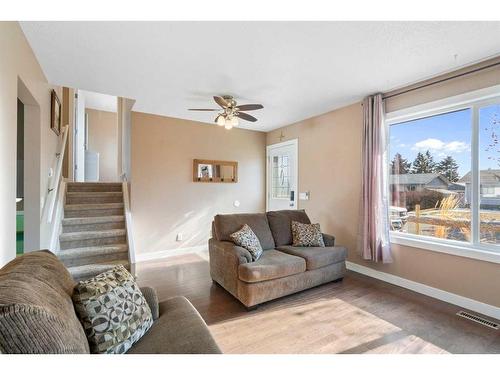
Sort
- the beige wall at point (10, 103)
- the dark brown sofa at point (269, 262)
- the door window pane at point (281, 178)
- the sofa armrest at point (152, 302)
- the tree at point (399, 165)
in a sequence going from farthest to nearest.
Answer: the door window pane at point (281, 178) < the tree at point (399, 165) < the dark brown sofa at point (269, 262) < the beige wall at point (10, 103) < the sofa armrest at point (152, 302)

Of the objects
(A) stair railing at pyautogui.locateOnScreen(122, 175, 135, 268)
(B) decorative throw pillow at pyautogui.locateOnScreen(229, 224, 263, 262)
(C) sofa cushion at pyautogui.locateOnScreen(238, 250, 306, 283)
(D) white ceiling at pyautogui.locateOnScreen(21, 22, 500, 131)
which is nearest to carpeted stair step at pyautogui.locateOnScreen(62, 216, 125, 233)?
(A) stair railing at pyautogui.locateOnScreen(122, 175, 135, 268)

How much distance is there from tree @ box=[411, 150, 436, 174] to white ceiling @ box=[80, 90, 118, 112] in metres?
6.31

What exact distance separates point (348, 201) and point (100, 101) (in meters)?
6.50

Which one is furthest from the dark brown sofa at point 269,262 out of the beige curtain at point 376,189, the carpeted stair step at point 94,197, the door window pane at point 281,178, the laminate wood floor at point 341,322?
the carpeted stair step at point 94,197

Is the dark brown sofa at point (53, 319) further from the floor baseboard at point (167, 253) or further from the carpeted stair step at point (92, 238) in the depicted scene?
the floor baseboard at point (167, 253)

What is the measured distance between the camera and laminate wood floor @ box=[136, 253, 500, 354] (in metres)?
1.88

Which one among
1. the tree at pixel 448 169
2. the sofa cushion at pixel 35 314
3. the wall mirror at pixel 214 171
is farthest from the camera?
the wall mirror at pixel 214 171

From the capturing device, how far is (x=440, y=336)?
200 cm

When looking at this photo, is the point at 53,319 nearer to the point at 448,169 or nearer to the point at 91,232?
the point at 91,232

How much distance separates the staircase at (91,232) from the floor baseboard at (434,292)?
333 cm

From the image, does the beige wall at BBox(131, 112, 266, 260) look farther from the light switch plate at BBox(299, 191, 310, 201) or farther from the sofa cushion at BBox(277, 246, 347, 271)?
the sofa cushion at BBox(277, 246, 347, 271)

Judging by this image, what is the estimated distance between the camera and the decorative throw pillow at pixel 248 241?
274 centimetres

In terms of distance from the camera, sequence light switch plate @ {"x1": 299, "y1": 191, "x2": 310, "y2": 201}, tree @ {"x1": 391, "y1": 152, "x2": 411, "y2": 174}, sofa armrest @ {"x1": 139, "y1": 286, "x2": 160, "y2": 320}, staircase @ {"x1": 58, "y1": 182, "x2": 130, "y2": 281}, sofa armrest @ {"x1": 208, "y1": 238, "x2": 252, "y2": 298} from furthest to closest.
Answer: light switch plate @ {"x1": 299, "y1": 191, "x2": 310, "y2": 201} < tree @ {"x1": 391, "y1": 152, "x2": 411, "y2": 174} < staircase @ {"x1": 58, "y1": 182, "x2": 130, "y2": 281} < sofa armrest @ {"x1": 208, "y1": 238, "x2": 252, "y2": 298} < sofa armrest @ {"x1": 139, "y1": 286, "x2": 160, "y2": 320}

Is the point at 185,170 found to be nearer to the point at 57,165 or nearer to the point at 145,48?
the point at 57,165
